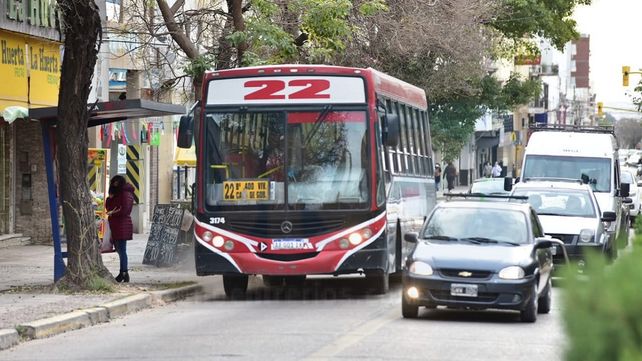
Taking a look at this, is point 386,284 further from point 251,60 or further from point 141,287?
point 251,60

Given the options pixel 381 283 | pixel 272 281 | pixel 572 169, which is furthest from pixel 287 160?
pixel 572 169

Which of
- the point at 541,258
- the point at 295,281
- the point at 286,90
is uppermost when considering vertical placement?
the point at 286,90

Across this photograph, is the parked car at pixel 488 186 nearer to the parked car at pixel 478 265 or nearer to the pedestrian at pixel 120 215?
the pedestrian at pixel 120 215

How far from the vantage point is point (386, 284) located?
18.5 meters

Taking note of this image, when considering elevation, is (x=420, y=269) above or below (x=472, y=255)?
below

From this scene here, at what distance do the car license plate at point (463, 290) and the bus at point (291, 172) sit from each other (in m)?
3.13

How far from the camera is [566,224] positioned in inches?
853

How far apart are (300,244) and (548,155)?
12409 millimetres

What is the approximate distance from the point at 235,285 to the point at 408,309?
15.0 ft

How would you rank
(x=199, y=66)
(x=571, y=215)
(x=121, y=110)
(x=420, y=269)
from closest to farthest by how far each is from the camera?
(x=420, y=269)
(x=121, y=110)
(x=571, y=215)
(x=199, y=66)

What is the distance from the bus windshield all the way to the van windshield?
446 inches

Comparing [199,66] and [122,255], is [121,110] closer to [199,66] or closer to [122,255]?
[122,255]

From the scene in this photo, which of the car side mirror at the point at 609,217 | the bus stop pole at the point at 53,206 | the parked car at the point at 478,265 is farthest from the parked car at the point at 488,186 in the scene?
the parked car at the point at 478,265

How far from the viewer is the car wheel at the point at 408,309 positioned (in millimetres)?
14609
